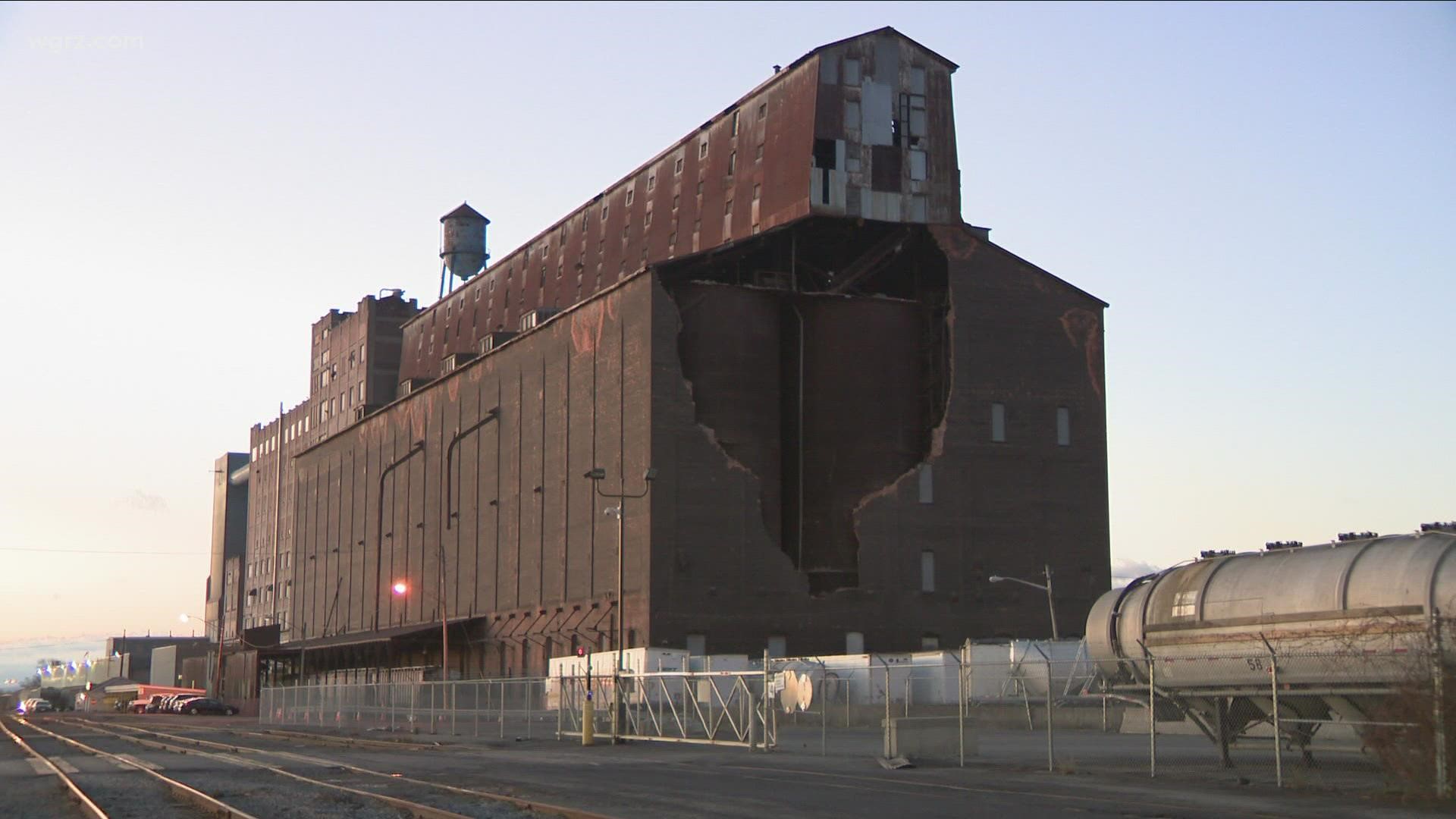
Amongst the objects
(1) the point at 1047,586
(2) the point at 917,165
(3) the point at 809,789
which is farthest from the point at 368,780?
(2) the point at 917,165

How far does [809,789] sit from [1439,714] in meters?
9.92

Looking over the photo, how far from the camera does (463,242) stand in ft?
410

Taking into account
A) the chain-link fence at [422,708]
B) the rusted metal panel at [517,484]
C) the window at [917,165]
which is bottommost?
the chain-link fence at [422,708]

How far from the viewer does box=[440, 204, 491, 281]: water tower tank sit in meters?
125

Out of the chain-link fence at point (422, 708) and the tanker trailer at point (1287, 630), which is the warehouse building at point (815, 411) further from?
the tanker trailer at point (1287, 630)

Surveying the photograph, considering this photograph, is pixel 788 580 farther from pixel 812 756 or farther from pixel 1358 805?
pixel 1358 805

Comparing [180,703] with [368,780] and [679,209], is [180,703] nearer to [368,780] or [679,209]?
[679,209]

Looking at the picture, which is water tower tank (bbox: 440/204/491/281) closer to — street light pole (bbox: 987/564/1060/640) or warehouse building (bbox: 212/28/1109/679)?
warehouse building (bbox: 212/28/1109/679)

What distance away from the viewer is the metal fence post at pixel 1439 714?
2144 cm

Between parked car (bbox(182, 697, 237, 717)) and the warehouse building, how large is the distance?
94.0ft

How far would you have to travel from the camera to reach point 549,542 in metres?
78.7

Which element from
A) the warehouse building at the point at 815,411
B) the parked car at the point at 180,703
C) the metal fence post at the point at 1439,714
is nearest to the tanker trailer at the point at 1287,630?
the metal fence post at the point at 1439,714

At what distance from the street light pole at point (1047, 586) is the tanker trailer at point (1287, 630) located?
1353 inches

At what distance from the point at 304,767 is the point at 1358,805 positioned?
2289 cm
